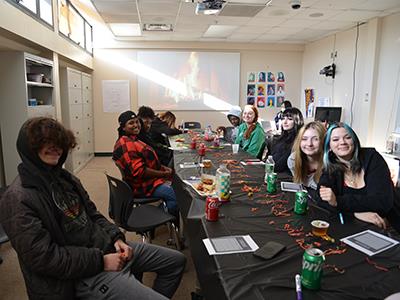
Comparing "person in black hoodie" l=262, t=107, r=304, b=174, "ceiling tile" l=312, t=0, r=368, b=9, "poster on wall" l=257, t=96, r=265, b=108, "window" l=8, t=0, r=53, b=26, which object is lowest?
"person in black hoodie" l=262, t=107, r=304, b=174

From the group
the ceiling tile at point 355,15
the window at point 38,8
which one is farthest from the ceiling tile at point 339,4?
the window at point 38,8

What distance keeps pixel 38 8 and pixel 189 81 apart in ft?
13.1

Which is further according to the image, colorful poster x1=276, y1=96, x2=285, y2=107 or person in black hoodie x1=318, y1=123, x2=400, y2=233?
colorful poster x1=276, y1=96, x2=285, y2=107

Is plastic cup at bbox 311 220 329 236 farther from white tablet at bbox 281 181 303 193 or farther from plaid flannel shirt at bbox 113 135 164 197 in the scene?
plaid flannel shirt at bbox 113 135 164 197

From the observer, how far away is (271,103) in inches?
296

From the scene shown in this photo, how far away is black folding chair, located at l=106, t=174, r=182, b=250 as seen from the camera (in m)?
2.00

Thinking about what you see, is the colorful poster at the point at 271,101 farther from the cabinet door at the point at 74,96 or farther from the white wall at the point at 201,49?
the cabinet door at the point at 74,96

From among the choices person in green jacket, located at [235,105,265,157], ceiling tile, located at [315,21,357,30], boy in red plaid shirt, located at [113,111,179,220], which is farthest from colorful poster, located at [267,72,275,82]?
boy in red plaid shirt, located at [113,111,179,220]

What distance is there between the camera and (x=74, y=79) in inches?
211

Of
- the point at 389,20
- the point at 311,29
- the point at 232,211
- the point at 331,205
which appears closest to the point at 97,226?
the point at 232,211

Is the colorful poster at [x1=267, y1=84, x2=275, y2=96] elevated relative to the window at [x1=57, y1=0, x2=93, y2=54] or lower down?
lower down

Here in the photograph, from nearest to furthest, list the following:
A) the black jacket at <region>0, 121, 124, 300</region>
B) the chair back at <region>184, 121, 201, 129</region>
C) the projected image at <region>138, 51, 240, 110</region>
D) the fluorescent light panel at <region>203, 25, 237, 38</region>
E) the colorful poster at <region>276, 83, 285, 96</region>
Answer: the black jacket at <region>0, 121, 124, 300</region> → the fluorescent light panel at <region>203, 25, 237, 38</region> → the chair back at <region>184, 121, 201, 129</region> → the projected image at <region>138, 51, 240, 110</region> → the colorful poster at <region>276, 83, 285, 96</region>

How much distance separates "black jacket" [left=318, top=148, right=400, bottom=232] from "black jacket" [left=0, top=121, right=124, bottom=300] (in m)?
1.32

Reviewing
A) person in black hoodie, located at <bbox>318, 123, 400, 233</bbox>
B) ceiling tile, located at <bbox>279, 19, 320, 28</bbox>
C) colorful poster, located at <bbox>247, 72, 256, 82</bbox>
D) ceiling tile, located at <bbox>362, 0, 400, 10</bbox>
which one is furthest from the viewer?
colorful poster, located at <bbox>247, 72, 256, 82</bbox>
